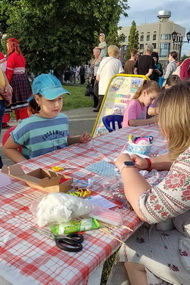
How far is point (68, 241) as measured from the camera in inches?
39.0

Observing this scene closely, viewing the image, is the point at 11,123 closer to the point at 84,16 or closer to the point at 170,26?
the point at 84,16

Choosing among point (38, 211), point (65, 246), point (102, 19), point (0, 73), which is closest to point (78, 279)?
point (65, 246)

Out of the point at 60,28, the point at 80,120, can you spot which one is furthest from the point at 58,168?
the point at 60,28

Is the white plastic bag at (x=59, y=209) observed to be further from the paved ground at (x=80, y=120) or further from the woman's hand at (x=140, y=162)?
the paved ground at (x=80, y=120)

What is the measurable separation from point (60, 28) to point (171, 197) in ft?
49.1

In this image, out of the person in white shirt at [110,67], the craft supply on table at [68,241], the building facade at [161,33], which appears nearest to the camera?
the craft supply on table at [68,241]

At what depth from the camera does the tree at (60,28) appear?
14.2 m

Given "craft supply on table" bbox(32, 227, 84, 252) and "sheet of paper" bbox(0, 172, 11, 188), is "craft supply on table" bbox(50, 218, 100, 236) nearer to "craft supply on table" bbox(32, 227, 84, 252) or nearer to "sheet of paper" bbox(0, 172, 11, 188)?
"craft supply on table" bbox(32, 227, 84, 252)

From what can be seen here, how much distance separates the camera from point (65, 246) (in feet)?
3.17

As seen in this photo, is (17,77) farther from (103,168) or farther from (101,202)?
(101,202)

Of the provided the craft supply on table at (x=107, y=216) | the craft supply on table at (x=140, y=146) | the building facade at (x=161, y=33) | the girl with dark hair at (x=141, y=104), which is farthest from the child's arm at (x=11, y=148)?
the building facade at (x=161, y=33)

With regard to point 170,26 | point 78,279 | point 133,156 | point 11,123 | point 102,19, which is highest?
point 170,26

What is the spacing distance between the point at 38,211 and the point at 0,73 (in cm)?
251

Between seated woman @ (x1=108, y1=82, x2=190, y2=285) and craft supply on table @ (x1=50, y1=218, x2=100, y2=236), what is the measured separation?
0.20 m
